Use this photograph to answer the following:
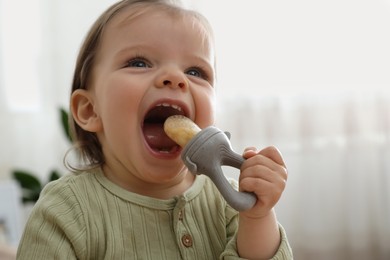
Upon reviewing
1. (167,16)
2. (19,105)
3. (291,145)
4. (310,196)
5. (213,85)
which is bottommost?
(310,196)

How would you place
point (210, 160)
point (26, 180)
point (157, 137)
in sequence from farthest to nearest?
point (26, 180), point (157, 137), point (210, 160)

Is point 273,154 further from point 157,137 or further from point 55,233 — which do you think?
point 55,233

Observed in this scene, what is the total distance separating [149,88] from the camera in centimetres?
68

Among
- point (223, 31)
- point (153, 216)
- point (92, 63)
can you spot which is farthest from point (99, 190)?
point (223, 31)

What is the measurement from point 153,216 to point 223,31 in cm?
116

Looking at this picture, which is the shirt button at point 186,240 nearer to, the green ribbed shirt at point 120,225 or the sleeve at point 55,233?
the green ribbed shirt at point 120,225

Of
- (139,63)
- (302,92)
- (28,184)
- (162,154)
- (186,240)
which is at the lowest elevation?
(28,184)

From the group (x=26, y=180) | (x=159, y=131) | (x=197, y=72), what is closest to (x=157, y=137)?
(x=159, y=131)

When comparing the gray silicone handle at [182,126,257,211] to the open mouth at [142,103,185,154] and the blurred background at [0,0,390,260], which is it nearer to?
the open mouth at [142,103,185,154]

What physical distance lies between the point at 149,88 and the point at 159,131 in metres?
0.06

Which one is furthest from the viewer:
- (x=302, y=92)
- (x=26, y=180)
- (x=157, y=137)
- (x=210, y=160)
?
(x=302, y=92)

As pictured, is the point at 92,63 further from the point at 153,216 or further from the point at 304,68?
the point at 304,68

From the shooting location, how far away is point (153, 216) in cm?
70

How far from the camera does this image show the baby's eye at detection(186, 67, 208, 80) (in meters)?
0.73
